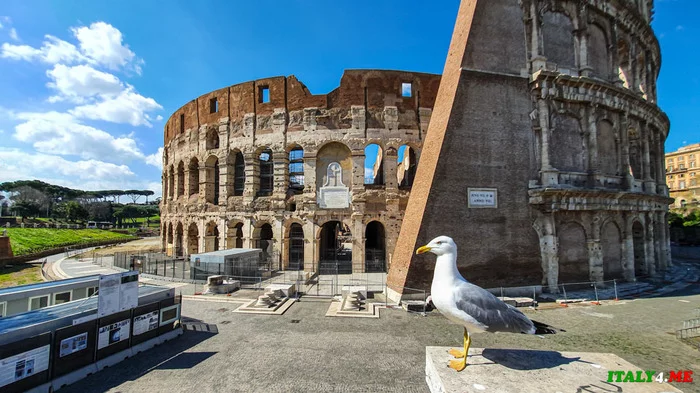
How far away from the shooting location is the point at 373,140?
2008cm

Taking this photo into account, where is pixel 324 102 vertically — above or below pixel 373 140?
above

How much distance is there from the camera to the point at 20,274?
Result: 2214 centimetres

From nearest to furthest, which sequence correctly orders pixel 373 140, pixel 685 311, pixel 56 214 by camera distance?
pixel 685 311
pixel 373 140
pixel 56 214

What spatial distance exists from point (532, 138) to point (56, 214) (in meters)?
94.7

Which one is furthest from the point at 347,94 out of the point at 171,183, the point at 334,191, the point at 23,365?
the point at 171,183

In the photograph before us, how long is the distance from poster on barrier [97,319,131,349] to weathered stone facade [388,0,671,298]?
9.52m

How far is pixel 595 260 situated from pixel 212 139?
26993mm

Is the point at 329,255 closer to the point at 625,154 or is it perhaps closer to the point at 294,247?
the point at 294,247

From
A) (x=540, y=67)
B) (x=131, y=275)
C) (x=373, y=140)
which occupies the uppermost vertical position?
(x=540, y=67)

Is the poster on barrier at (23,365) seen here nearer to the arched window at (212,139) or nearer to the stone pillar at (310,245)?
the stone pillar at (310,245)

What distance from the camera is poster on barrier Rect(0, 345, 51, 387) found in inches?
218

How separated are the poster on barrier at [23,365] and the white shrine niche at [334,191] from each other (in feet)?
49.2

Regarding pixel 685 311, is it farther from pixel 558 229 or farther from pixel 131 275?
pixel 131 275

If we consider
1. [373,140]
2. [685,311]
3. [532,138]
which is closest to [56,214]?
[373,140]
